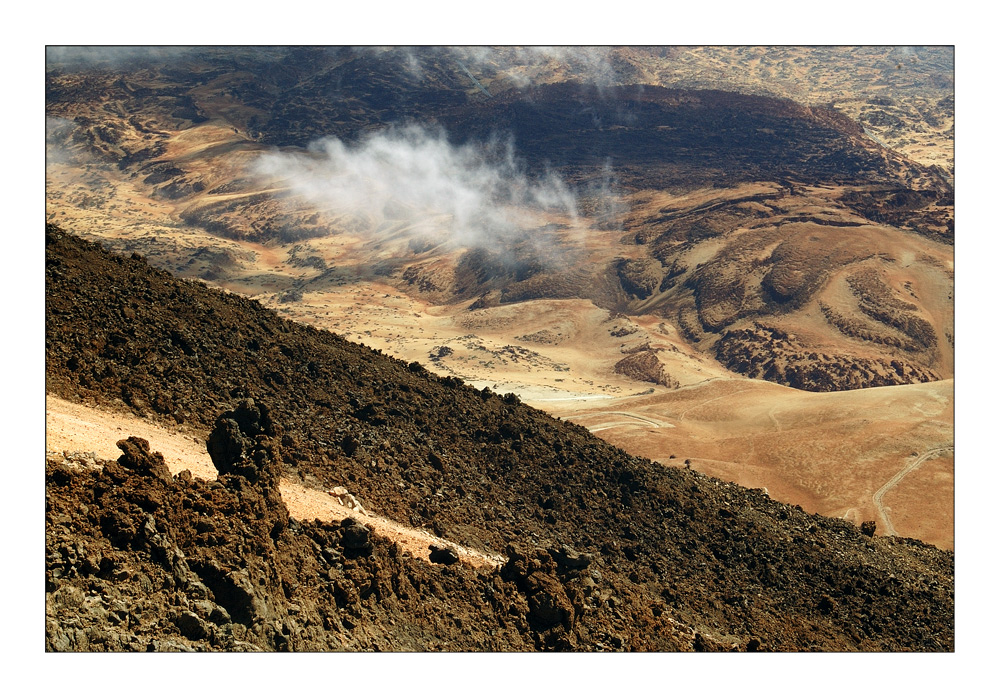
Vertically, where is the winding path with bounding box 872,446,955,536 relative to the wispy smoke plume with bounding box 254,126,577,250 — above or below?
below

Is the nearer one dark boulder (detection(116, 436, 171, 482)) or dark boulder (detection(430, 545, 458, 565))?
dark boulder (detection(116, 436, 171, 482))

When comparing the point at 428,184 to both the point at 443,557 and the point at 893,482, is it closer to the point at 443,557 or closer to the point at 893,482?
the point at 893,482

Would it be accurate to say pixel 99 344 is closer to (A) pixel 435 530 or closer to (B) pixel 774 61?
(A) pixel 435 530

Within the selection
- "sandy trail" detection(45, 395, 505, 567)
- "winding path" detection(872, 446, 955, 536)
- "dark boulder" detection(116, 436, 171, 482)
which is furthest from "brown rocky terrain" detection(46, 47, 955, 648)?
"dark boulder" detection(116, 436, 171, 482)

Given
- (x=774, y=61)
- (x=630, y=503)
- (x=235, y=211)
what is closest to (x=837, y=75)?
(x=774, y=61)

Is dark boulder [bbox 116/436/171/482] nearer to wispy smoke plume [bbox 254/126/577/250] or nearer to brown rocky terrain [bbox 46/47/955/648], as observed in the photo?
brown rocky terrain [bbox 46/47/955/648]

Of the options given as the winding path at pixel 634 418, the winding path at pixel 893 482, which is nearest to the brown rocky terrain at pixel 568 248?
the winding path at pixel 893 482
